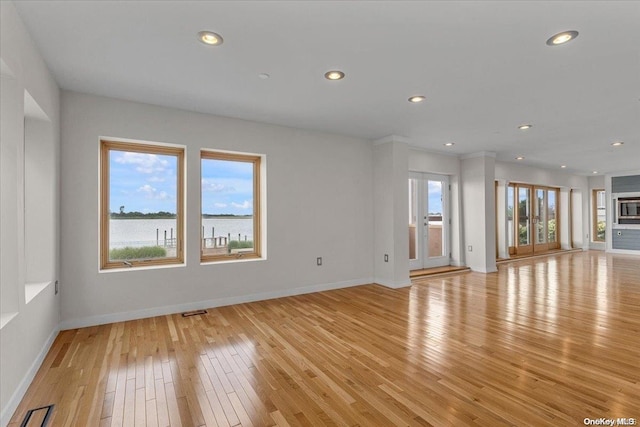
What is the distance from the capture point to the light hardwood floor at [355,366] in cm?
199

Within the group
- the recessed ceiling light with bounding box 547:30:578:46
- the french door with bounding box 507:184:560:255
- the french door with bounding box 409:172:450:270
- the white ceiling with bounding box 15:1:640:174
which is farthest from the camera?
the french door with bounding box 507:184:560:255

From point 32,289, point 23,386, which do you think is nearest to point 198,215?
point 32,289

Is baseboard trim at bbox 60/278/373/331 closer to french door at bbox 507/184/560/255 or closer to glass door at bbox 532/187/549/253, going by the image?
french door at bbox 507/184/560/255

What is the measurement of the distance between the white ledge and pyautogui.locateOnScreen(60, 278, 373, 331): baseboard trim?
71cm

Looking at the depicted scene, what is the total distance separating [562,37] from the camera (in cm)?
239

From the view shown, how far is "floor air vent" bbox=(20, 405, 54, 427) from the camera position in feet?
6.20

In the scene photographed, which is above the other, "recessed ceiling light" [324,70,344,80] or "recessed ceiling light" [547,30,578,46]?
"recessed ceiling light" [324,70,344,80]

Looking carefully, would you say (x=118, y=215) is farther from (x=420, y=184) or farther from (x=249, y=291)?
(x=420, y=184)

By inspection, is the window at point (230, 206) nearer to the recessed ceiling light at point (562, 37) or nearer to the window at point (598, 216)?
the recessed ceiling light at point (562, 37)

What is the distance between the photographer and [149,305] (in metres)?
3.84

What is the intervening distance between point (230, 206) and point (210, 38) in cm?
257

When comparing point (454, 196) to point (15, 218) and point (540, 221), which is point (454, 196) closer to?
point (540, 221)

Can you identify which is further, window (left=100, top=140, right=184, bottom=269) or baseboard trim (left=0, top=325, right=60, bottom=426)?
window (left=100, top=140, right=184, bottom=269)

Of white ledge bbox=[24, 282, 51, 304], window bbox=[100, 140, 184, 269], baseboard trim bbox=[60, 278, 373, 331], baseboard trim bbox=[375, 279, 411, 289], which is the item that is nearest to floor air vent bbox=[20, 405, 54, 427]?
white ledge bbox=[24, 282, 51, 304]
